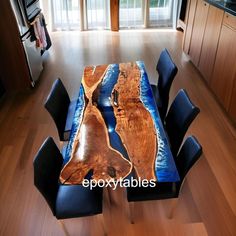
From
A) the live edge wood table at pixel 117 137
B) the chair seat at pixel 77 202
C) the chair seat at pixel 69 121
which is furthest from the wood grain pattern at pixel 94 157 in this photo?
the chair seat at pixel 69 121

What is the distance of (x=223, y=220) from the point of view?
5.61 ft

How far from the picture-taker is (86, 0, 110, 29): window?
5009mm

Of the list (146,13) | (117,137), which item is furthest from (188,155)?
(146,13)

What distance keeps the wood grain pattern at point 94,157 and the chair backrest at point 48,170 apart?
0.14m

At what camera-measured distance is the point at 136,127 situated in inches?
56.7

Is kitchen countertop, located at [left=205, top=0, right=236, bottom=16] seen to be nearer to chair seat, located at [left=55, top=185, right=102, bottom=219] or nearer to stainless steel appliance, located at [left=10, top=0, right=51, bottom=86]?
chair seat, located at [left=55, top=185, right=102, bottom=219]

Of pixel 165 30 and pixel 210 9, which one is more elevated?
pixel 210 9

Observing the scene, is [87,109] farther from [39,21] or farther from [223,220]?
[39,21]

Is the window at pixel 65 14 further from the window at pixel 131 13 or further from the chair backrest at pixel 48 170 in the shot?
the chair backrest at pixel 48 170

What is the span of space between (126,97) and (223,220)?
111 cm

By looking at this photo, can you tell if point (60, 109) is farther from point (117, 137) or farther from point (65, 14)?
point (65, 14)

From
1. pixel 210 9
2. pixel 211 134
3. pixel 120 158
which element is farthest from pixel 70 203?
pixel 210 9

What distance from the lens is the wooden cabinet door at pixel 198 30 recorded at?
317 centimetres

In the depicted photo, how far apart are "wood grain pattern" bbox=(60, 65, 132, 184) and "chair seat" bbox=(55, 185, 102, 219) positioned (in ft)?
0.99
